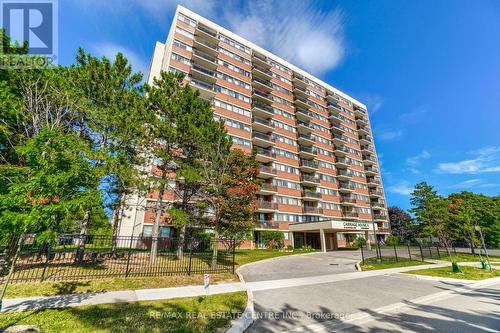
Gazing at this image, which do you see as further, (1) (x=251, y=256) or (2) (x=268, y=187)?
(2) (x=268, y=187)

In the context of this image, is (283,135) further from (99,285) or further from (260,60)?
(99,285)

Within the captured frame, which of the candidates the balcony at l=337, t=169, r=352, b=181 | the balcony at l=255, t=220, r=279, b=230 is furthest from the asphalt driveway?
the balcony at l=337, t=169, r=352, b=181

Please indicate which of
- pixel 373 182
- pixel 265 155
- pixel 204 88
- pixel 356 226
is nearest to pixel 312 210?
pixel 356 226

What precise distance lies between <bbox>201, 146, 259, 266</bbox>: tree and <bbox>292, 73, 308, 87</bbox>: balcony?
41.1 metres

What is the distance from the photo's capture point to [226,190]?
57.3ft

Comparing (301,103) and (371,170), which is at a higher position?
(301,103)

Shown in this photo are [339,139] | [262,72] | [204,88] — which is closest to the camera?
[204,88]

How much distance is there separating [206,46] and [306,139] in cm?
2562

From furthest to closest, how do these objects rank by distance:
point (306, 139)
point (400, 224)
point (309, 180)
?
point (400, 224), point (306, 139), point (309, 180)

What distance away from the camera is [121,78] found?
17.1 metres

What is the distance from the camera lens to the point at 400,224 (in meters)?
65.9

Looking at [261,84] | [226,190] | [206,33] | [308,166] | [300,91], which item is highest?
[206,33]

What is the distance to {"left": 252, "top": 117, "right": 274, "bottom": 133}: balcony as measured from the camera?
41469 mm

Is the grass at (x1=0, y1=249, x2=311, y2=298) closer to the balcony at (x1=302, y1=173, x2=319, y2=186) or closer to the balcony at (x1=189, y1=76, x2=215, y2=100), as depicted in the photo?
the balcony at (x1=189, y1=76, x2=215, y2=100)
